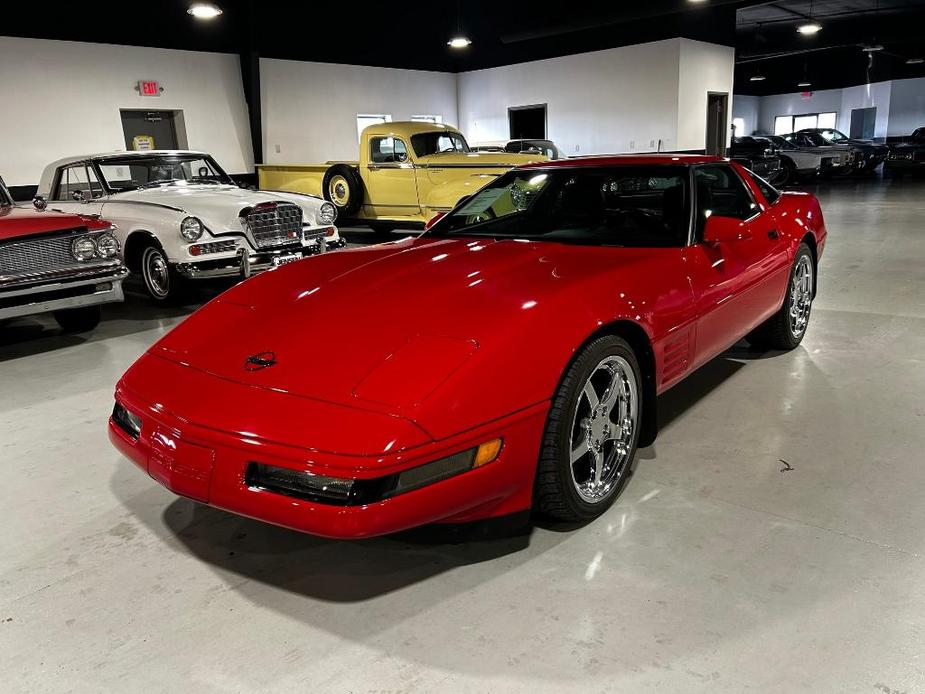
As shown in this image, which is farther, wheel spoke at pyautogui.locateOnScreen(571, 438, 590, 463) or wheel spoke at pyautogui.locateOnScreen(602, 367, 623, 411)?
wheel spoke at pyautogui.locateOnScreen(602, 367, 623, 411)

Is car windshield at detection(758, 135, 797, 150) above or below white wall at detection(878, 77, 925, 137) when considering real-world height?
below

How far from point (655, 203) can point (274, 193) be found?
4718mm

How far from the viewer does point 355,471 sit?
1736mm

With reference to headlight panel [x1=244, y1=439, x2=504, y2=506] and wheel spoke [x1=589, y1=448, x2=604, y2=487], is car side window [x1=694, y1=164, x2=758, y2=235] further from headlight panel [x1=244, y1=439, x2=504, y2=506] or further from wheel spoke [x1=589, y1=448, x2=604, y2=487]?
headlight panel [x1=244, y1=439, x2=504, y2=506]

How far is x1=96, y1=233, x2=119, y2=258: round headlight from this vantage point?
519 cm

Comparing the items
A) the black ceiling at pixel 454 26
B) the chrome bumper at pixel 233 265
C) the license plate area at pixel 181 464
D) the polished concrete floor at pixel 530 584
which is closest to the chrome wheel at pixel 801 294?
the polished concrete floor at pixel 530 584

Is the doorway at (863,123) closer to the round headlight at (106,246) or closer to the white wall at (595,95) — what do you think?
the white wall at (595,95)

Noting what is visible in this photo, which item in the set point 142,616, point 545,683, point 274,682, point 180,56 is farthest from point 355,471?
point 180,56

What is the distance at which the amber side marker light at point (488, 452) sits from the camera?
6.24 feet

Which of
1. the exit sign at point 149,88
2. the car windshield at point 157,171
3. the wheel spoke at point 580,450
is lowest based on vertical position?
the wheel spoke at point 580,450

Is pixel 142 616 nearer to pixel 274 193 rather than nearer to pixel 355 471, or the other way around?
pixel 355 471

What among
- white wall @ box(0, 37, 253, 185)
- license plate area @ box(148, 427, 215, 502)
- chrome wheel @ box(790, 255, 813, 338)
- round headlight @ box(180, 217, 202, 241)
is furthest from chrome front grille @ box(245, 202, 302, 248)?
white wall @ box(0, 37, 253, 185)

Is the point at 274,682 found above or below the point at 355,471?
below

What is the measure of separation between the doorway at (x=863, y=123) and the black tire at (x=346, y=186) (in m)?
26.6
